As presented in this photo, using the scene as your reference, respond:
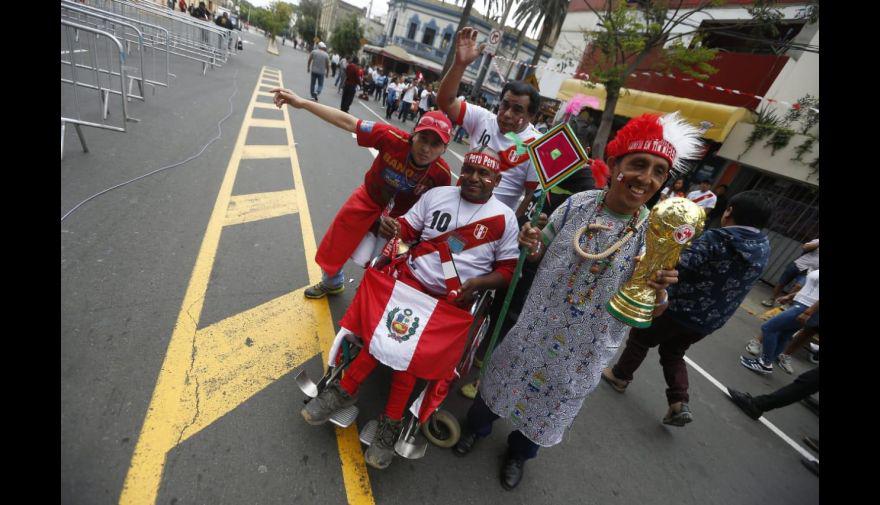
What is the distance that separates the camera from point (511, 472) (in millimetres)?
2225

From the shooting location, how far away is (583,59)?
56.5ft

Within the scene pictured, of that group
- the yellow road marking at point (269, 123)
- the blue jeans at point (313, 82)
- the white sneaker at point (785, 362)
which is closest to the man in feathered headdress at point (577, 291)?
the white sneaker at point (785, 362)

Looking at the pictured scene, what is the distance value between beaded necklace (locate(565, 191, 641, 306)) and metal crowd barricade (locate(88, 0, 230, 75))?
14.0 metres

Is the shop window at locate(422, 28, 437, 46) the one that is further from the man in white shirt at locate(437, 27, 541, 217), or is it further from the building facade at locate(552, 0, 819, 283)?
the man in white shirt at locate(437, 27, 541, 217)

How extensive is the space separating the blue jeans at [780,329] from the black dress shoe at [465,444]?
178 inches

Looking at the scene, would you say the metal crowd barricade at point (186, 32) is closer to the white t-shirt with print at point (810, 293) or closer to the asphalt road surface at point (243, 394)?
the asphalt road surface at point (243, 394)

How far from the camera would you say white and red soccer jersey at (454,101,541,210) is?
2.79m

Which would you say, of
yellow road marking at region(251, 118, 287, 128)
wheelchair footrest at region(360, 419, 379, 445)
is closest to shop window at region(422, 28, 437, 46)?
yellow road marking at region(251, 118, 287, 128)
